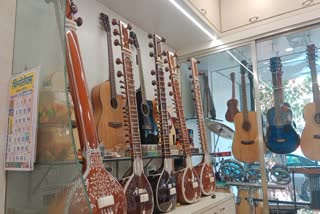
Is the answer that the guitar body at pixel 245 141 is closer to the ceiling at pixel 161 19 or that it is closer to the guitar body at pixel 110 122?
the ceiling at pixel 161 19

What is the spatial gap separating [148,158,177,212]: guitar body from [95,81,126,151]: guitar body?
11.5 inches

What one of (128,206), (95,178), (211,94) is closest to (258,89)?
(211,94)

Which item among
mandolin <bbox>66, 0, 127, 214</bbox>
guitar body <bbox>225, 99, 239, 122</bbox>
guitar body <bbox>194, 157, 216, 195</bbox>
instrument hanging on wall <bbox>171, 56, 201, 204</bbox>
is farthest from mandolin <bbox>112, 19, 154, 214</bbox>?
guitar body <bbox>225, 99, 239, 122</bbox>

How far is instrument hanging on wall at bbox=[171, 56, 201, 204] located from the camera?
1770 millimetres

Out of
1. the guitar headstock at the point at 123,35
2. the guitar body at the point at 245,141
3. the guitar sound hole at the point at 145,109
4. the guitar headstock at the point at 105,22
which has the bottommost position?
the guitar body at the point at 245,141

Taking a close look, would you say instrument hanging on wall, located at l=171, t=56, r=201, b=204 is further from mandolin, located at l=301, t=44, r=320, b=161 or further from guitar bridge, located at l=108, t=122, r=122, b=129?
mandolin, located at l=301, t=44, r=320, b=161

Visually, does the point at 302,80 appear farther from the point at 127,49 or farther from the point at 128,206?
the point at 128,206

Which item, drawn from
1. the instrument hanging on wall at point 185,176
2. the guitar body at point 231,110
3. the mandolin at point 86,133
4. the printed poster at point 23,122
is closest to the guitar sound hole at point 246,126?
the guitar body at point 231,110

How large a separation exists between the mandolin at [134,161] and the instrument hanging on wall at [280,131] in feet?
4.73

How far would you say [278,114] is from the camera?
7.84ft

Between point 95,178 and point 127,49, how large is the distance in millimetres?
848

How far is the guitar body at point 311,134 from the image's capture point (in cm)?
216

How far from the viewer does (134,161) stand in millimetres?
1451

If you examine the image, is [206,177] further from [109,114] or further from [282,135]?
[109,114]
